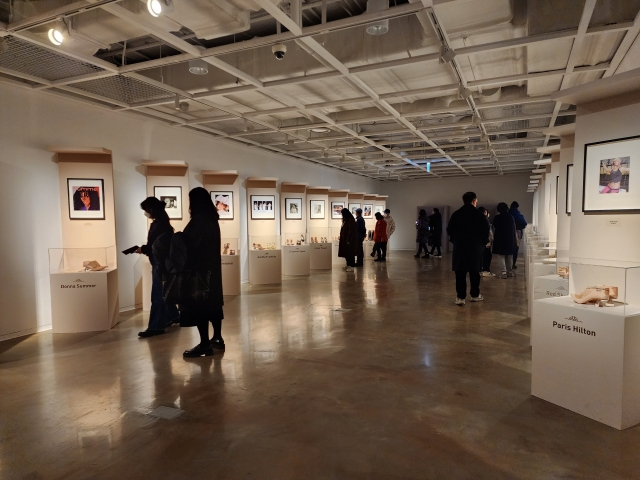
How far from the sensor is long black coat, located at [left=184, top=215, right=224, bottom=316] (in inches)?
162

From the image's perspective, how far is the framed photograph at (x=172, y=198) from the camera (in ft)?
24.0

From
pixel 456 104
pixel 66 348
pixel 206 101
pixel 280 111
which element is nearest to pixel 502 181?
pixel 456 104

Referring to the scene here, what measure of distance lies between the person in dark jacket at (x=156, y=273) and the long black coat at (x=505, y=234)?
284 inches

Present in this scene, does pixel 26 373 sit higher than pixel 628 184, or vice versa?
pixel 628 184

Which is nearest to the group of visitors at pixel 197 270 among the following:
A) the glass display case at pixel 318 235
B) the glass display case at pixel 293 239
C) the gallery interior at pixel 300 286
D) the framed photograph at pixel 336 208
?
the gallery interior at pixel 300 286

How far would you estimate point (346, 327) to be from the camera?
545 cm

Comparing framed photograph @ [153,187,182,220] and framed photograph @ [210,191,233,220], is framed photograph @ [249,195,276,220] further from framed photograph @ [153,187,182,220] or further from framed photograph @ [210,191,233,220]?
framed photograph @ [153,187,182,220]

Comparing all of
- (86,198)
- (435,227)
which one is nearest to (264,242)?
(86,198)

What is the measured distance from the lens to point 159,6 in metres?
3.09

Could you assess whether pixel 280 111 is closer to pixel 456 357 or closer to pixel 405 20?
pixel 405 20

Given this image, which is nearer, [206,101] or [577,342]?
[577,342]

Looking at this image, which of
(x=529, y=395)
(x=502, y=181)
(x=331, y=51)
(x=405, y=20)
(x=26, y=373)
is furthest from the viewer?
(x=502, y=181)

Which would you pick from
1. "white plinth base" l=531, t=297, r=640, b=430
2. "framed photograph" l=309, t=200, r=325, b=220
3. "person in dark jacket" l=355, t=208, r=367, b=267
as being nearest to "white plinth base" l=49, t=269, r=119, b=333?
"white plinth base" l=531, t=297, r=640, b=430

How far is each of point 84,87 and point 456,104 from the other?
5616 millimetres
